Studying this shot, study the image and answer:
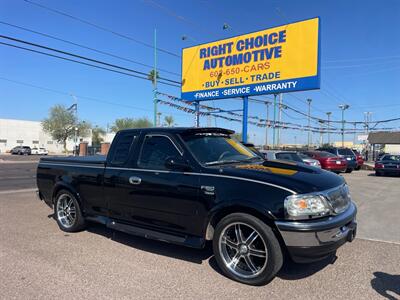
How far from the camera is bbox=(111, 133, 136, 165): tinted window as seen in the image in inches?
218

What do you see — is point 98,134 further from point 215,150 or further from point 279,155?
point 215,150

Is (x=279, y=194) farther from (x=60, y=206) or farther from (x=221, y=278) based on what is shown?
(x=60, y=206)

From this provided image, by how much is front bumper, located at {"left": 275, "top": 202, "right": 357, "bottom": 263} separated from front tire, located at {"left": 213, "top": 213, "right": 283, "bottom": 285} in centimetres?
18

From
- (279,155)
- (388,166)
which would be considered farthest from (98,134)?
(279,155)

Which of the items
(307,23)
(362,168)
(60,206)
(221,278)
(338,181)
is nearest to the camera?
(221,278)

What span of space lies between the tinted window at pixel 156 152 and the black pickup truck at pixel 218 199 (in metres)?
0.02

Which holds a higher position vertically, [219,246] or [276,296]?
[219,246]

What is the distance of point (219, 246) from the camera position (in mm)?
4324

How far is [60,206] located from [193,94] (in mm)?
12489

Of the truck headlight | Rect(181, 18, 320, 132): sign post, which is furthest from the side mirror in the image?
Rect(181, 18, 320, 132): sign post

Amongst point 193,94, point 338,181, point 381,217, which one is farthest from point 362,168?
point 338,181

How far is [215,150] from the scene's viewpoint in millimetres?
5059

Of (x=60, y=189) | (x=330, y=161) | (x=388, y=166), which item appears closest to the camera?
(x=60, y=189)

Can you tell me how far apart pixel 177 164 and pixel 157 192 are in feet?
1.76
